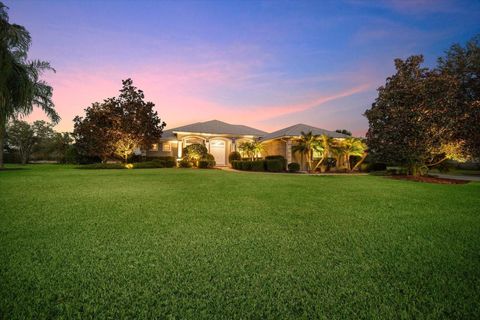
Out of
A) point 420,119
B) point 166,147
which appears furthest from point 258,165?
point 166,147

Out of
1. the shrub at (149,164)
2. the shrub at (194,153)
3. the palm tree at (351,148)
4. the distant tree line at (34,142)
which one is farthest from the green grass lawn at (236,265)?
the distant tree line at (34,142)

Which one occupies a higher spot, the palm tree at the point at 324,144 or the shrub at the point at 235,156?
the palm tree at the point at 324,144

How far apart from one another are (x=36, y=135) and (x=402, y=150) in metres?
59.0

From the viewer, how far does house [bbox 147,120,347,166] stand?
23953 mm

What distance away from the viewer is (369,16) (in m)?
14.2

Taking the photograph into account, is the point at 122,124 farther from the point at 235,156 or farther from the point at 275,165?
the point at 275,165

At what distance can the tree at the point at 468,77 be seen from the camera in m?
12.0

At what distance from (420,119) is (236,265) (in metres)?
14.0

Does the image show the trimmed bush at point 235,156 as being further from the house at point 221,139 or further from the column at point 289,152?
the column at point 289,152

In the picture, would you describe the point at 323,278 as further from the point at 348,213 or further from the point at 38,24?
the point at 38,24

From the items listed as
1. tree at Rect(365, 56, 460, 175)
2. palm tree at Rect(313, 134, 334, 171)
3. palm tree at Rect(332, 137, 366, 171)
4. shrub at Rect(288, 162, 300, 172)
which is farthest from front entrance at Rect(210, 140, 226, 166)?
tree at Rect(365, 56, 460, 175)

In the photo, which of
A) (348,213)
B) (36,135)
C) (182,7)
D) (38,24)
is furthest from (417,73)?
(36,135)

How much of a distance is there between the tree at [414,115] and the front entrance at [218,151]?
60.8 ft

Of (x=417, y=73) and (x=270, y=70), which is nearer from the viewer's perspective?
(x=417, y=73)
